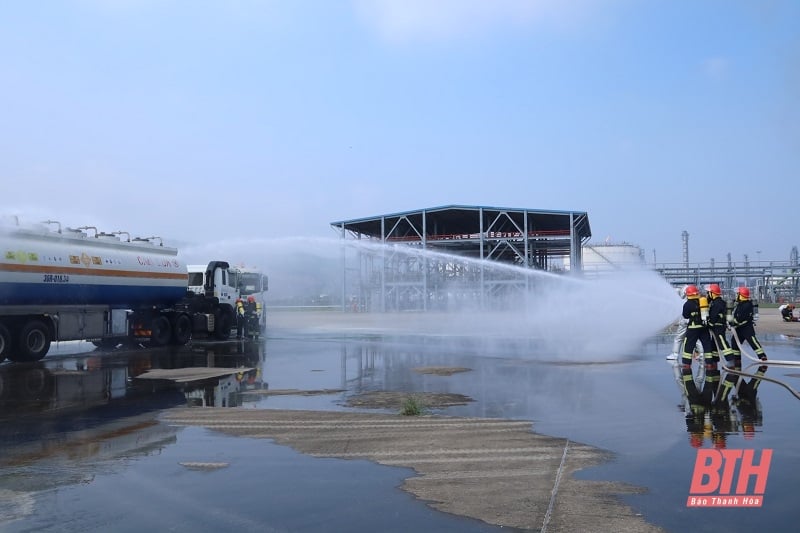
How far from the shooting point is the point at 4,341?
1728 cm

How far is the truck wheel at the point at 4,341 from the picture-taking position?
56.4 ft

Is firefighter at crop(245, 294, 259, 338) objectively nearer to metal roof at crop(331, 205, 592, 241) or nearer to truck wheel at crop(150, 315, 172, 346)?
truck wheel at crop(150, 315, 172, 346)

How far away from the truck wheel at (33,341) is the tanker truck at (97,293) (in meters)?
0.02

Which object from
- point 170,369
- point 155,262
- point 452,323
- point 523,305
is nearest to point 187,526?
point 170,369

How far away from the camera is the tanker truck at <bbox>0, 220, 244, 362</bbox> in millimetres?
17641

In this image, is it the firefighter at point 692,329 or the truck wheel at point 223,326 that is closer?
the firefighter at point 692,329

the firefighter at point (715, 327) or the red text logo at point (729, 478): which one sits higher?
the firefighter at point (715, 327)

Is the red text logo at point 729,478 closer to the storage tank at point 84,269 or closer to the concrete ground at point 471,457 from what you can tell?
the concrete ground at point 471,457

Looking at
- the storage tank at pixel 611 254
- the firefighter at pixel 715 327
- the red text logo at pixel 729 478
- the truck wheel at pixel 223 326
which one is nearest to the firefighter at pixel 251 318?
the truck wheel at pixel 223 326

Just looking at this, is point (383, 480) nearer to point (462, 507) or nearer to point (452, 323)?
point (462, 507)

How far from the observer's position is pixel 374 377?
14.0 meters

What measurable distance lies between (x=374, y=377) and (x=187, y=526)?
8.99 m

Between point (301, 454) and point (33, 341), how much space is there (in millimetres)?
13748

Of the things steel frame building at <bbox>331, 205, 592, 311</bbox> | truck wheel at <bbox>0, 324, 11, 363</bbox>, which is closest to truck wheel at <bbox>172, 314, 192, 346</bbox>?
truck wheel at <bbox>0, 324, 11, 363</bbox>
